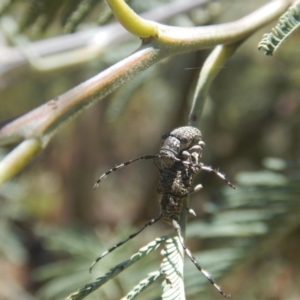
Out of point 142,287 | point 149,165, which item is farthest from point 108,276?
point 149,165

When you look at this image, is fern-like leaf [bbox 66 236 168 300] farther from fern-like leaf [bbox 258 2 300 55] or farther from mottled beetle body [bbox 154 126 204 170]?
fern-like leaf [bbox 258 2 300 55]

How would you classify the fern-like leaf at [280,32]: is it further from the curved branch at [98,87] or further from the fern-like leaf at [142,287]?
the fern-like leaf at [142,287]

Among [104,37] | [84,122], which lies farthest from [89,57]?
[84,122]

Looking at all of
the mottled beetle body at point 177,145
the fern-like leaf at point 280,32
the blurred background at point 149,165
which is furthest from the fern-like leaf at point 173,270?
the blurred background at point 149,165

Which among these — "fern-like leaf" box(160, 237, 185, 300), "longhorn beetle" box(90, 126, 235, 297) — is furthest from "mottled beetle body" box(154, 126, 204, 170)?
"fern-like leaf" box(160, 237, 185, 300)

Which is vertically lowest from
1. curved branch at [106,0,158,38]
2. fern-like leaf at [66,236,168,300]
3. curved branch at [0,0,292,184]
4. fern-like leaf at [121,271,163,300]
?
fern-like leaf at [121,271,163,300]

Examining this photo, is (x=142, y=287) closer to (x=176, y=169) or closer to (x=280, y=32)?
(x=176, y=169)

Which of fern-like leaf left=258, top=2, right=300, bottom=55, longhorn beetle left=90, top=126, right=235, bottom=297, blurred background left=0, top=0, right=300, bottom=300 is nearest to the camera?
fern-like leaf left=258, top=2, right=300, bottom=55
